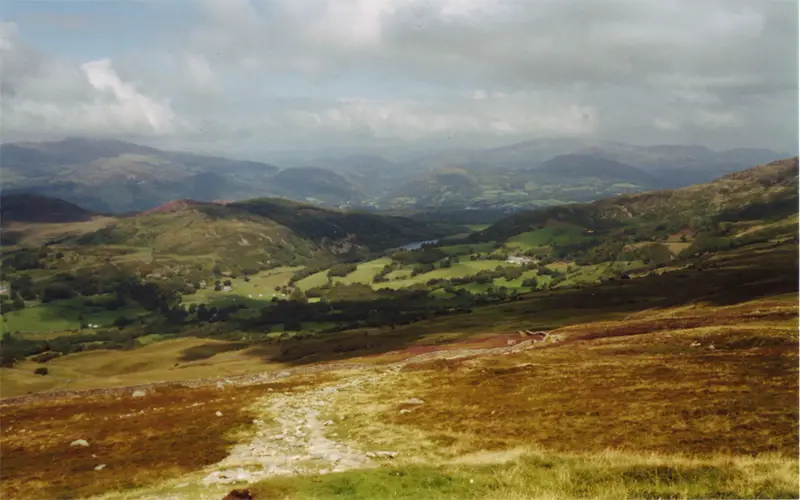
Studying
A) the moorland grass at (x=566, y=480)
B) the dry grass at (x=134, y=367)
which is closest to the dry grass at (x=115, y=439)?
the moorland grass at (x=566, y=480)

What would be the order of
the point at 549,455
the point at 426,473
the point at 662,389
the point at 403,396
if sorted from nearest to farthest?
1. the point at 426,473
2. the point at 549,455
3. the point at 662,389
4. the point at 403,396

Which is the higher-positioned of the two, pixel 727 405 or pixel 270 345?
pixel 727 405

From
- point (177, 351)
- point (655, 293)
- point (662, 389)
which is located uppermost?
point (662, 389)

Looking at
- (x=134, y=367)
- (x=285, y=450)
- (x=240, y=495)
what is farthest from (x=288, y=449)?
(x=134, y=367)

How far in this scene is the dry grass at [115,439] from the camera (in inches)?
1314

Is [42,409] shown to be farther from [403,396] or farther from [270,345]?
[270,345]

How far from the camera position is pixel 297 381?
75.1 metres

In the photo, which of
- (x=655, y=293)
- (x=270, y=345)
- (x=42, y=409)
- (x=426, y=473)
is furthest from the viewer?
A: (x=270, y=345)

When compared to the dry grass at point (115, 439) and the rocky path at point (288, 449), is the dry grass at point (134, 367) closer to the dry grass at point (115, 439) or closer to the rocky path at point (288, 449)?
the dry grass at point (115, 439)

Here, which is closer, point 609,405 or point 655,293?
point 609,405

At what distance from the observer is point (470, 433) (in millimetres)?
37562

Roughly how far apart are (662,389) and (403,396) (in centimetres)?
2480

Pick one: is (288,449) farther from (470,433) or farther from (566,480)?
(566,480)

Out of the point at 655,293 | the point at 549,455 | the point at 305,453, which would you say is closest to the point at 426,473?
the point at 549,455
